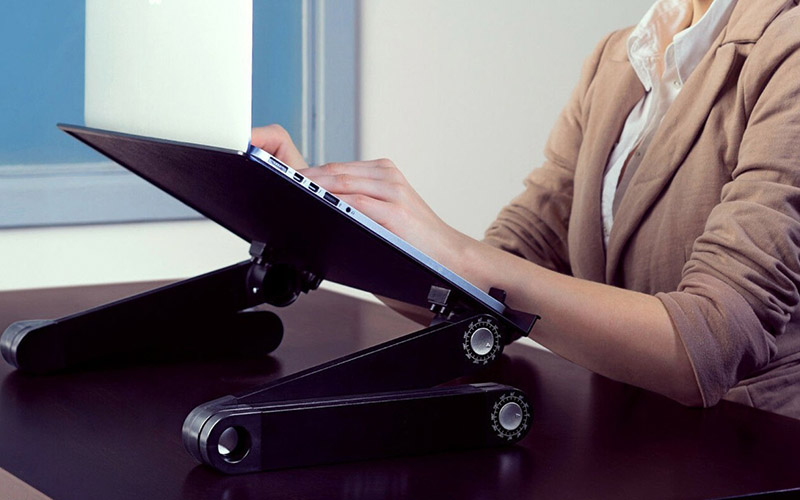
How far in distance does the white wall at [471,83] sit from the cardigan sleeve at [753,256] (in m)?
1.96

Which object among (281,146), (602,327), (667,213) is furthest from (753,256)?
(281,146)

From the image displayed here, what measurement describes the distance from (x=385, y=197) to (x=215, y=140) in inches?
7.9

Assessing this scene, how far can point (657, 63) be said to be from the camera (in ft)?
5.69

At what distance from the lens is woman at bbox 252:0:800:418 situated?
43.9 inches

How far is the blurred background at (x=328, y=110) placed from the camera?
279cm

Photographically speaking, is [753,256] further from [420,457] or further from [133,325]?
[133,325]

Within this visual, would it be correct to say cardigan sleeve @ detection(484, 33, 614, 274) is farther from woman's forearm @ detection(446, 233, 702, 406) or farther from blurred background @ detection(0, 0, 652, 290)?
blurred background @ detection(0, 0, 652, 290)

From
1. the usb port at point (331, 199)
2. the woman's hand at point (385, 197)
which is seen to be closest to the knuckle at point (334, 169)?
the woman's hand at point (385, 197)

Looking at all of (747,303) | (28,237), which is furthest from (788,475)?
(28,237)

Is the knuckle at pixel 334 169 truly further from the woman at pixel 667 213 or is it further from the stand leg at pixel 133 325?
the stand leg at pixel 133 325

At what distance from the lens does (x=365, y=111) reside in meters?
3.34

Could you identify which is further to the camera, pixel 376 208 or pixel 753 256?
pixel 753 256

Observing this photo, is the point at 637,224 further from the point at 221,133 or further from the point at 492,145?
the point at 492,145

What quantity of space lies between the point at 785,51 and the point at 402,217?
0.63 m
